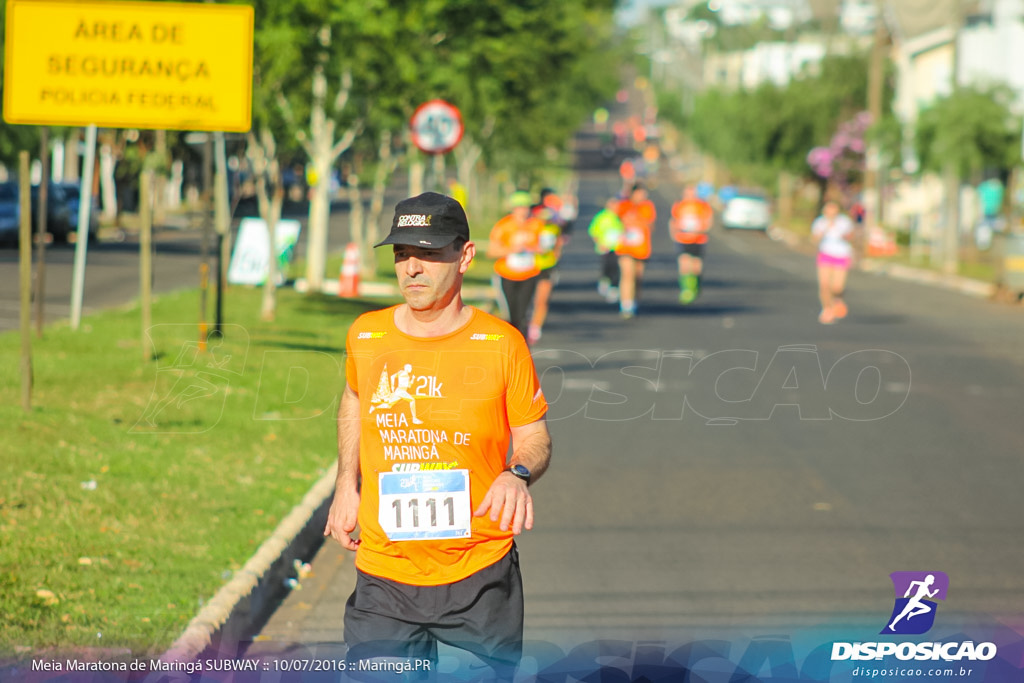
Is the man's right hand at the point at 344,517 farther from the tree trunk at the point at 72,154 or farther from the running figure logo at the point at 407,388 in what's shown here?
the tree trunk at the point at 72,154

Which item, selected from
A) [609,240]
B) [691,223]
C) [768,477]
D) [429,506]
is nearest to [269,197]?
[609,240]

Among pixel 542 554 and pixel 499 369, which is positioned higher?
pixel 499 369

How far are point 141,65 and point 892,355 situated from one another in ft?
32.4

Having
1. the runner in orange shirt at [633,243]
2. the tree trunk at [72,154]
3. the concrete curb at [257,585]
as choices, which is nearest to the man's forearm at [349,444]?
the concrete curb at [257,585]

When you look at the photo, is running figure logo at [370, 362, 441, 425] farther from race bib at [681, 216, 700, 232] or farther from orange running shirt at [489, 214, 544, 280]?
race bib at [681, 216, 700, 232]

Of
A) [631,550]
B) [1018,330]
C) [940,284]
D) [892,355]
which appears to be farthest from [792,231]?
[631,550]

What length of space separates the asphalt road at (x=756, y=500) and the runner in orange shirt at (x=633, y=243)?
2.00m

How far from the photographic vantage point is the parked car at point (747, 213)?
66.3m

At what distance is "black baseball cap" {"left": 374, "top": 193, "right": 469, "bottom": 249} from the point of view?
14.5 feet

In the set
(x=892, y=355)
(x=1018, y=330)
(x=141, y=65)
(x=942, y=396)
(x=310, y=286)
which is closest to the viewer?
(x=141, y=65)

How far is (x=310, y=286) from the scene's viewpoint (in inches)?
991

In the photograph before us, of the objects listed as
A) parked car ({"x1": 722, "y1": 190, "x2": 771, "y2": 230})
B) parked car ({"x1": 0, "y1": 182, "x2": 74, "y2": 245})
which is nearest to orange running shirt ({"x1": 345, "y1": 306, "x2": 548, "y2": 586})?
parked car ({"x1": 0, "y1": 182, "x2": 74, "y2": 245})

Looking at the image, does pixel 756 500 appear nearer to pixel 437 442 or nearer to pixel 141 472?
pixel 141 472

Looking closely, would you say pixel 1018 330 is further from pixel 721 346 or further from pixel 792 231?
pixel 792 231
